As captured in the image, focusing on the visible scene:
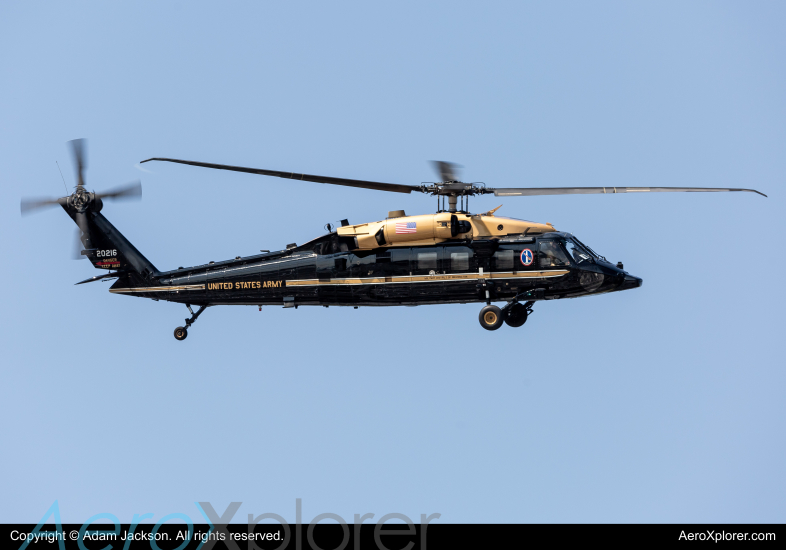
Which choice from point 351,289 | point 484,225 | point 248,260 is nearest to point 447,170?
point 484,225

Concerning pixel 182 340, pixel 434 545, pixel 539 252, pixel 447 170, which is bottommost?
pixel 434 545

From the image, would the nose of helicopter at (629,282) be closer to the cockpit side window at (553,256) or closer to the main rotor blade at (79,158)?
the cockpit side window at (553,256)

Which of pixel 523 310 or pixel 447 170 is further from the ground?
pixel 447 170

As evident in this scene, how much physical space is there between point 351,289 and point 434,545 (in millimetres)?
9644

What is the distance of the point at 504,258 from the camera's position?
133 feet

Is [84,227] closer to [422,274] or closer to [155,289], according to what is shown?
[155,289]

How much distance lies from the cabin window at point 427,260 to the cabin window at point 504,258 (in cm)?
220

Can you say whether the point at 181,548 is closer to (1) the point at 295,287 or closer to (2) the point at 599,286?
(1) the point at 295,287

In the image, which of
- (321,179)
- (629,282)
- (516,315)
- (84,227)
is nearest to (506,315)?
(516,315)

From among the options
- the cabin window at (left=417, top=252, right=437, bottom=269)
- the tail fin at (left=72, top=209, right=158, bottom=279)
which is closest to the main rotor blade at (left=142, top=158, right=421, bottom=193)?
the cabin window at (left=417, top=252, right=437, bottom=269)

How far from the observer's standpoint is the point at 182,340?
43.5 m

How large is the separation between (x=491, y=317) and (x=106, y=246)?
15.9m

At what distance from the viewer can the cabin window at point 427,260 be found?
4078 centimetres

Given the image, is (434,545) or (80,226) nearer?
(434,545)
